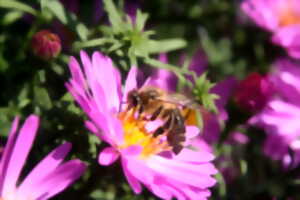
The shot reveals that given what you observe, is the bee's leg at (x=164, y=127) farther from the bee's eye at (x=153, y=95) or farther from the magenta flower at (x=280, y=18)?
the magenta flower at (x=280, y=18)

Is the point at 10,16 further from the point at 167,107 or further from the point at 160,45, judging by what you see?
the point at 167,107

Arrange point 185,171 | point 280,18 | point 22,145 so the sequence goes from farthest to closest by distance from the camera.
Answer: point 280,18 < point 185,171 < point 22,145

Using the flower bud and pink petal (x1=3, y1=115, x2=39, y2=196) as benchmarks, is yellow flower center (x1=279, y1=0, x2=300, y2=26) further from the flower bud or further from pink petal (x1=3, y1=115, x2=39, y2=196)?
pink petal (x1=3, y1=115, x2=39, y2=196)

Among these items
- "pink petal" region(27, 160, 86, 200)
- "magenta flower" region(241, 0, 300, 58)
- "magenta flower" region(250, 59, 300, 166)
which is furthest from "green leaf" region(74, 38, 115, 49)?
"magenta flower" region(241, 0, 300, 58)

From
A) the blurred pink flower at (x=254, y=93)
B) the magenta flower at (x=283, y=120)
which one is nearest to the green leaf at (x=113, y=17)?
the blurred pink flower at (x=254, y=93)

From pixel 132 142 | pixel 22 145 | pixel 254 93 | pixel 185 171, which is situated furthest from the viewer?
pixel 254 93

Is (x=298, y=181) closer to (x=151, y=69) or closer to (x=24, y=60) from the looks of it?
(x=151, y=69)

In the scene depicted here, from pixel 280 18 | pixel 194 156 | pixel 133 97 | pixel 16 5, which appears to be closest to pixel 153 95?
pixel 133 97
